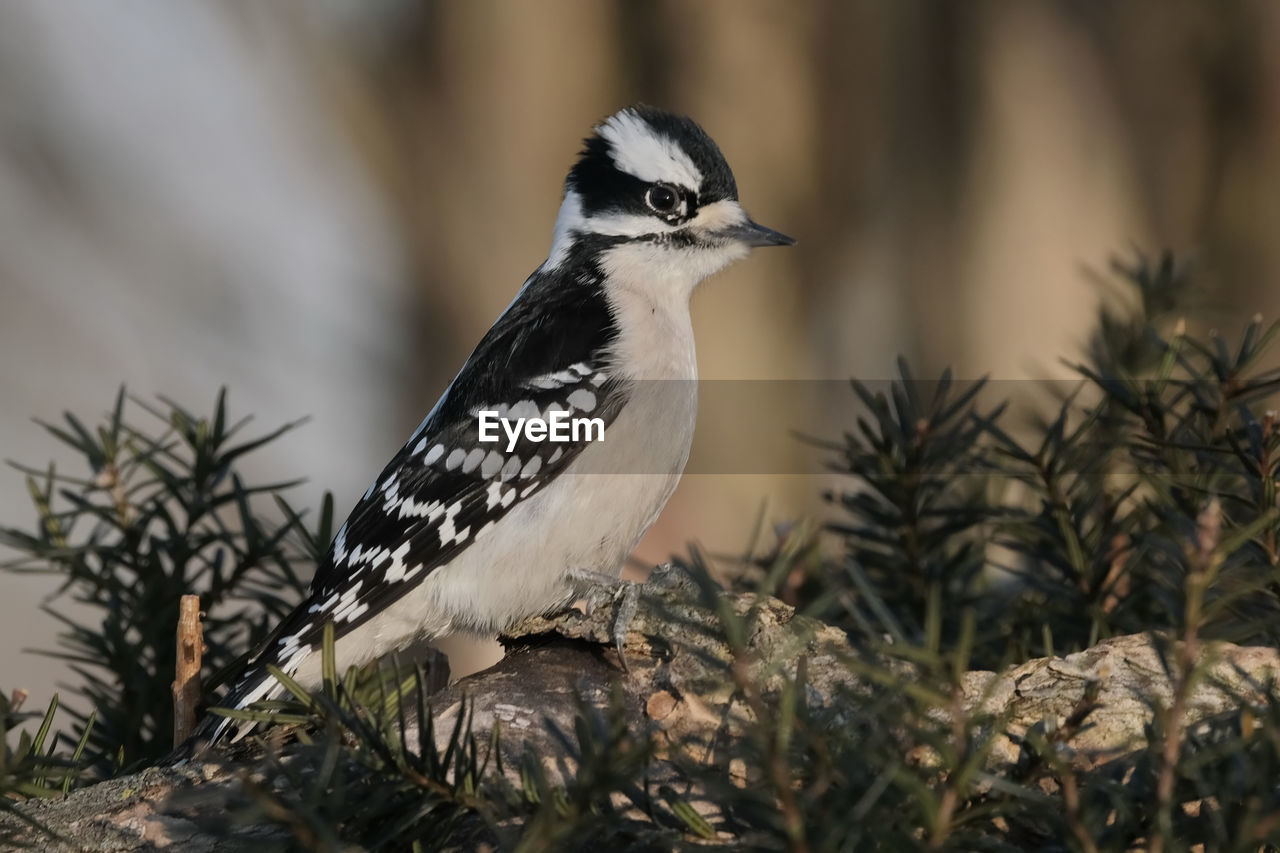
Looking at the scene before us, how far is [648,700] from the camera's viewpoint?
1507 mm

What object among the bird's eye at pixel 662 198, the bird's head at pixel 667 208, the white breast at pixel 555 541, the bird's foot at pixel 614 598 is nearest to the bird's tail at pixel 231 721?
the white breast at pixel 555 541

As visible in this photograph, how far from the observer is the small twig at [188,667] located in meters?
1.75

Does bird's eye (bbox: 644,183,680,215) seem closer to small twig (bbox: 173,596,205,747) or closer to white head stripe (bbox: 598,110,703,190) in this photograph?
white head stripe (bbox: 598,110,703,190)

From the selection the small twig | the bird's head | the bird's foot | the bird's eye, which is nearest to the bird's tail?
the small twig

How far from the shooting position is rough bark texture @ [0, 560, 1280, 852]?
4.50 feet

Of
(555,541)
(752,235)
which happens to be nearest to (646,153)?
(752,235)

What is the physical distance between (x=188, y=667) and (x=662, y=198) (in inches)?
82.4

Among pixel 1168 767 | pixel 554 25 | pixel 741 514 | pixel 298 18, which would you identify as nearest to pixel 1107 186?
pixel 741 514

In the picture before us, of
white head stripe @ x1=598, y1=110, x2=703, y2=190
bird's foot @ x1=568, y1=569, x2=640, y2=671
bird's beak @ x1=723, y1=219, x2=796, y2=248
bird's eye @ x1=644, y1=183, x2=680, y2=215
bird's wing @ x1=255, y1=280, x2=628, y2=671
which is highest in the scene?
white head stripe @ x1=598, y1=110, x2=703, y2=190

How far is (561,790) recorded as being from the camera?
1.05m

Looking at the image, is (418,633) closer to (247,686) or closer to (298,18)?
(247,686)

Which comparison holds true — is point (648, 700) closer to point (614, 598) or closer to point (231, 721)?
point (614, 598)

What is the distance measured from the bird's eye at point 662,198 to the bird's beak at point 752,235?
18cm

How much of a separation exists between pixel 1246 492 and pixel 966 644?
1.28 m
